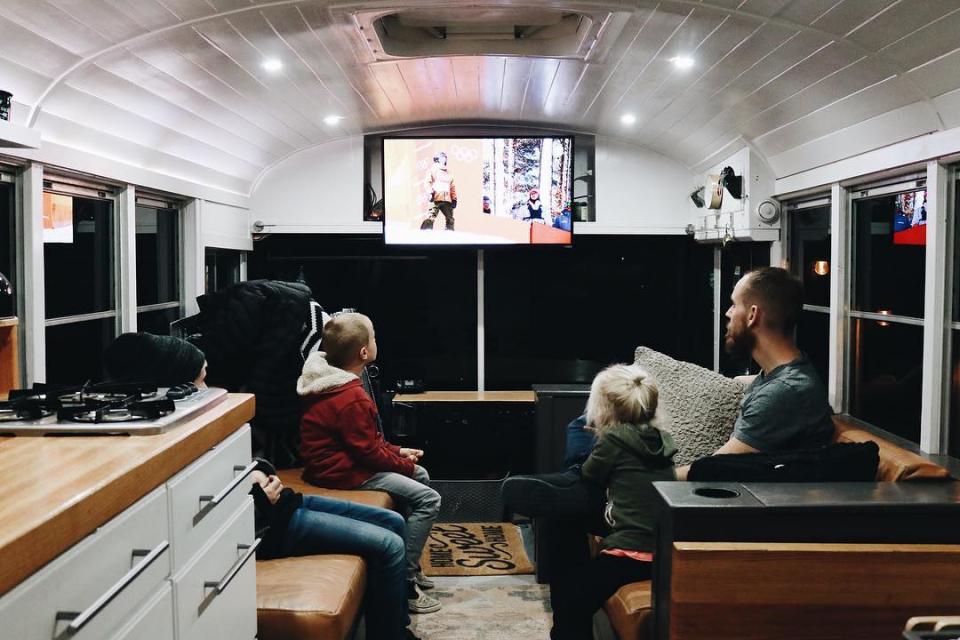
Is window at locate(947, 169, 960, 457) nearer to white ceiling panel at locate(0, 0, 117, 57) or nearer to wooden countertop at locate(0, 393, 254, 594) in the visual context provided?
wooden countertop at locate(0, 393, 254, 594)

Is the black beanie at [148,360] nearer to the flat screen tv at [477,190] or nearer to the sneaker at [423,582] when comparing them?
the sneaker at [423,582]

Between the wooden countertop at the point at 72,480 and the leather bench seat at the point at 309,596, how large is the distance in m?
0.69

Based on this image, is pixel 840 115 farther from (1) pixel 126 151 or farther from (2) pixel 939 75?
(1) pixel 126 151

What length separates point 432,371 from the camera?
581cm

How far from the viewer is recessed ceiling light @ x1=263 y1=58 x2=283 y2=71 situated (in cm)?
331

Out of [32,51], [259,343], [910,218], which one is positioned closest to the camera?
[32,51]

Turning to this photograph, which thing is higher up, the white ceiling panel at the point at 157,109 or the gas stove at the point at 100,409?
the white ceiling panel at the point at 157,109

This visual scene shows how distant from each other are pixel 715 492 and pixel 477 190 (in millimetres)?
3383

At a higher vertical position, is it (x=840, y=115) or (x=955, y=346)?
(x=840, y=115)

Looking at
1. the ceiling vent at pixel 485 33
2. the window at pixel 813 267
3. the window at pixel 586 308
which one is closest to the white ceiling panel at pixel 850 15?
the ceiling vent at pixel 485 33

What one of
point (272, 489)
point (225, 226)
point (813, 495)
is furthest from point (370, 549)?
point (225, 226)

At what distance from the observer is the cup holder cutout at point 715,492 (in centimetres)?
218

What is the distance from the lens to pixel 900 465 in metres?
2.46

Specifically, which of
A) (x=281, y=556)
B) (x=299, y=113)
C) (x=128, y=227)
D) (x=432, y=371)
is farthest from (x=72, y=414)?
(x=432, y=371)
